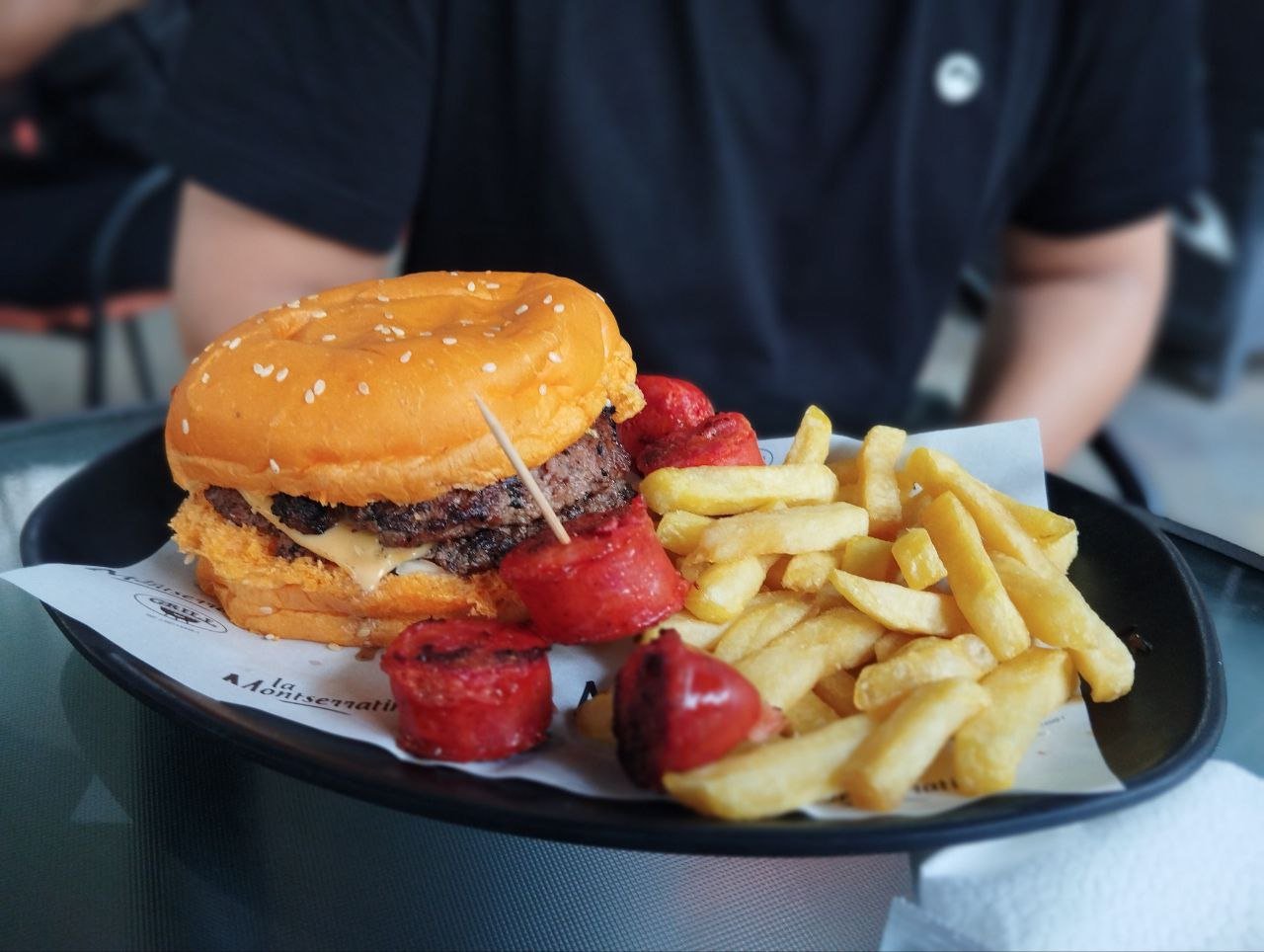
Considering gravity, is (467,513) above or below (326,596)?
above

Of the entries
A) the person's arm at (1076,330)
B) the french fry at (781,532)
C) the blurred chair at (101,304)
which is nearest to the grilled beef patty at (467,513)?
the french fry at (781,532)

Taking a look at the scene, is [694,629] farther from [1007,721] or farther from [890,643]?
[1007,721]

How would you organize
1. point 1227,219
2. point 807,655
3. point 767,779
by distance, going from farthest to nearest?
point 1227,219 < point 807,655 < point 767,779

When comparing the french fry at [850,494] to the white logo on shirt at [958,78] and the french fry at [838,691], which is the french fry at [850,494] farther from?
the white logo on shirt at [958,78]

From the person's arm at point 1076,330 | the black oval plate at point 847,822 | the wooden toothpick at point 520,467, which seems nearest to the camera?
the black oval plate at point 847,822

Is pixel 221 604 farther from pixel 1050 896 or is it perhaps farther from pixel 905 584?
pixel 1050 896

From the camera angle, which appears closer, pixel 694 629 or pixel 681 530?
pixel 694 629

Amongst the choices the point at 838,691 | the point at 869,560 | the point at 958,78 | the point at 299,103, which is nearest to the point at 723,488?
the point at 869,560

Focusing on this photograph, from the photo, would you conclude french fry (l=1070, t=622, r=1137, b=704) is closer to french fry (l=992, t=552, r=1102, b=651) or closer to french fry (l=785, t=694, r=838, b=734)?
french fry (l=992, t=552, r=1102, b=651)
